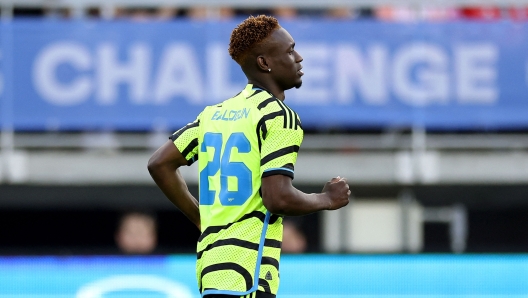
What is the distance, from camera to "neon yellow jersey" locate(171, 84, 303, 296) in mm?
4133

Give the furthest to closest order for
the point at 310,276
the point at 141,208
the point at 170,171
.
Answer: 1. the point at 141,208
2. the point at 310,276
3. the point at 170,171

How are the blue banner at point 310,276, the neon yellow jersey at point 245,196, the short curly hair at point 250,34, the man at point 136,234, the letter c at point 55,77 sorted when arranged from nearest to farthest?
the neon yellow jersey at point 245,196 → the short curly hair at point 250,34 → the blue banner at point 310,276 → the man at point 136,234 → the letter c at point 55,77

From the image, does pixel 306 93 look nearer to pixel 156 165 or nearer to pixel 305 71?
pixel 305 71

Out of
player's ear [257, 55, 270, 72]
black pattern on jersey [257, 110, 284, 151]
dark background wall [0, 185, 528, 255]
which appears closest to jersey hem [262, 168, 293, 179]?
black pattern on jersey [257, 110, 284, 151]

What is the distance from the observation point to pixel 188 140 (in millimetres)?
4543

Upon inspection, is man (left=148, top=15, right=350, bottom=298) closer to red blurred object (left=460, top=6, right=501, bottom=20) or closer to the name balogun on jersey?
the name balogun on jersey

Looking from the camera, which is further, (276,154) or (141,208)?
(141,208)

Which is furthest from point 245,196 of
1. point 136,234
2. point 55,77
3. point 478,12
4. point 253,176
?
point 478,12

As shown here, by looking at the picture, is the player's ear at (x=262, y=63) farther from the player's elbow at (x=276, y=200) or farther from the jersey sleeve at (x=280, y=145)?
the player's elbow at (x=276, y=200)

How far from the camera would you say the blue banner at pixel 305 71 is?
33.4 feet

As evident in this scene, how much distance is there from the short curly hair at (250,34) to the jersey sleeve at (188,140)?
0.41 metres

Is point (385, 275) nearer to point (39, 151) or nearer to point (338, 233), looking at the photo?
point (338, 233)

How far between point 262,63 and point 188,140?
1.76 ft

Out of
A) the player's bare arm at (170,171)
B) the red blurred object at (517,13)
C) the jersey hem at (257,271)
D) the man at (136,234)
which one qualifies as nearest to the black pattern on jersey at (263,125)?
the jersey hem at (257,271)
